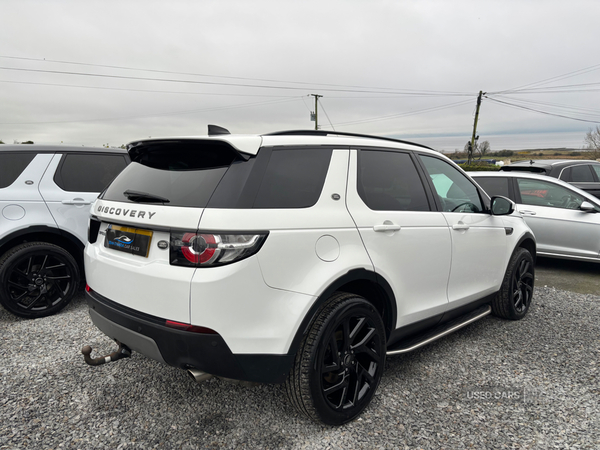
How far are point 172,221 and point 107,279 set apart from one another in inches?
26.6

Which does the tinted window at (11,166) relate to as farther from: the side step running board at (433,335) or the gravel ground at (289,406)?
the side step running board at (433,335)

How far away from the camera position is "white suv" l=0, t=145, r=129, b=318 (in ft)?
12.9

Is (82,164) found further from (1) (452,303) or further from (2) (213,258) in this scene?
(1) (452,303)

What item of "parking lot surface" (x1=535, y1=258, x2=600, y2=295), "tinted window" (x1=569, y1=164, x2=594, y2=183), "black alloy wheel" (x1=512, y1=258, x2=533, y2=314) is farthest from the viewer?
"tinted window" (x1=569, y1=164, x2=594, y2=183)

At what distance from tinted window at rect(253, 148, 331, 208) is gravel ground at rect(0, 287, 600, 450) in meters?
1.38

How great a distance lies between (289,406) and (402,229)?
140 centimetres

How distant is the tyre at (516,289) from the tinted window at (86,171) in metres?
4.48

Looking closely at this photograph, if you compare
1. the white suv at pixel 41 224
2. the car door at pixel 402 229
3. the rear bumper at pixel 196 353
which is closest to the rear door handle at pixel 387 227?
the car door at pixel 402 229

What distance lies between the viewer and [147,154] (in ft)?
8.38

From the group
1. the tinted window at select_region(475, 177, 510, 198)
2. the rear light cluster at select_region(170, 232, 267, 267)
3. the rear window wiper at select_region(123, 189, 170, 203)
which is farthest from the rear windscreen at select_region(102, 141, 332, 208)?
the tinted window at select_region(475, 177, 510, 198)

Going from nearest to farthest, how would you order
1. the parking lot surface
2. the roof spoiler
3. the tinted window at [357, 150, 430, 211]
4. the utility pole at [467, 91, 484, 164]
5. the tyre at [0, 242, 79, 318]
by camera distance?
the roof spoiler → the tinted window at [357, 150, 430, 211] → the tyre at [0, 242, 79, 318] → the parking lot surface → the utility pole at [467, 91, 484, 164]

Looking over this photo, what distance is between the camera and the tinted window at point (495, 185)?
6.78 metres

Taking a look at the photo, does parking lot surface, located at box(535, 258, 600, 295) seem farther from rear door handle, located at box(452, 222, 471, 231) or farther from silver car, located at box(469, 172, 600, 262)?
rear door handle, located at box(452, 222, 471, 231)

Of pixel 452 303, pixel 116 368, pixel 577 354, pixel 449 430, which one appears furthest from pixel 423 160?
pixel 116 368
